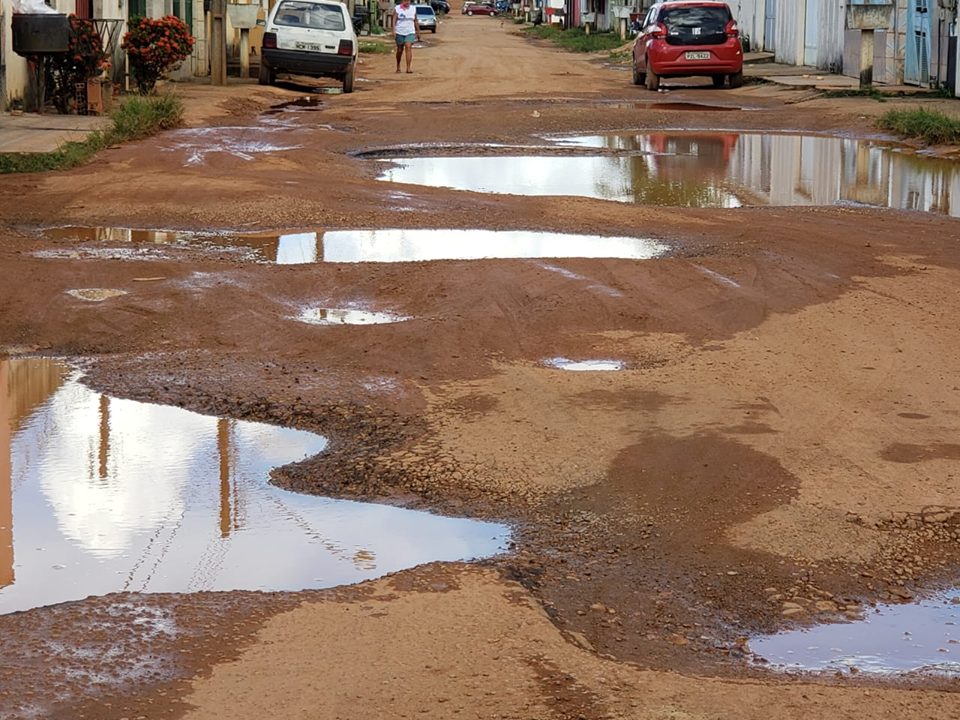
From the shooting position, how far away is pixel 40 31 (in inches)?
747

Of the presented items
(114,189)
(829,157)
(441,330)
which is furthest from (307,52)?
(441,330)

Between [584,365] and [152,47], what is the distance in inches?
706

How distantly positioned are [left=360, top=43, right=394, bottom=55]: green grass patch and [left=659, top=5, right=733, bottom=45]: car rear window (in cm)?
2119

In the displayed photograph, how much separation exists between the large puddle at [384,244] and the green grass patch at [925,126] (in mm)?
8689

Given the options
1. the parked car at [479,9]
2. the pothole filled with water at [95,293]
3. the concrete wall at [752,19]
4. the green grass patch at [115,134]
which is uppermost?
the parked car at [479,9]

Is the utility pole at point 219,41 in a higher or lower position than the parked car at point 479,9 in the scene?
lower

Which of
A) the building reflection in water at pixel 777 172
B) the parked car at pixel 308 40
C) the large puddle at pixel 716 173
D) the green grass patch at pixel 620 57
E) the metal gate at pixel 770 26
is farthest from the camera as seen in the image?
the green grass patch at pixel 620 57

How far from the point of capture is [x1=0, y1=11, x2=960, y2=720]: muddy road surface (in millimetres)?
4023

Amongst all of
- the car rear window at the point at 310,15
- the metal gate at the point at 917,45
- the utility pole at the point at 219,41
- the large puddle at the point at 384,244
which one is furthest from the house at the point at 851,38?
the large puddle at the point at 384,244

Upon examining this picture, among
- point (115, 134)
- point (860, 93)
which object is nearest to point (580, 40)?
point (860, 93)

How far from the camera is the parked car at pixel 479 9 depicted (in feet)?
435

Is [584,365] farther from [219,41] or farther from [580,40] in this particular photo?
[580,40]

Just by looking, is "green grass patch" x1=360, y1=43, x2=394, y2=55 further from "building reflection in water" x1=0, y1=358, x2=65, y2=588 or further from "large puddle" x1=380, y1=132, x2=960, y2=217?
"building reflection in water" x1=0, y1=358, x2=65, y2=588

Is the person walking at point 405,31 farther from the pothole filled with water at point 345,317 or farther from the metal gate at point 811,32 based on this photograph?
the pothole filled with water at point 345,317
